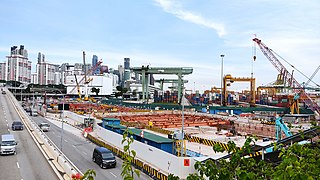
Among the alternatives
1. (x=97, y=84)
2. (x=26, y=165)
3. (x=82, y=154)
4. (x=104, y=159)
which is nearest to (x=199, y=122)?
(x=82, y=154)

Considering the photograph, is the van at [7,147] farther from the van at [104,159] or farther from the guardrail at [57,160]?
the van at [104,159]

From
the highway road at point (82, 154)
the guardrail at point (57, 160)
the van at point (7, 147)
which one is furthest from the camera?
the van at point (7, 147)

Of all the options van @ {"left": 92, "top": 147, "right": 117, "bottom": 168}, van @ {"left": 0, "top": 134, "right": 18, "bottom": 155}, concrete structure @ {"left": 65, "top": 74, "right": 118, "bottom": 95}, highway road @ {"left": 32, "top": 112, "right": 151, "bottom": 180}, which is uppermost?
concrete structure @ {"left": 65, "top": 74, "right": 118, "bottom": 95}

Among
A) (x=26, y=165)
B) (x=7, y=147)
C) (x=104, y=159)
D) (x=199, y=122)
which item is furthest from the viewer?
(x=199, y=122)

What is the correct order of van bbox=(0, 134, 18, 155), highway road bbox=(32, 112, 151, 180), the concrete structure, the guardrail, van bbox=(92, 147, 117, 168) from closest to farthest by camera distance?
the guardrail
highway road bbox=(32, 112, 151, 180)
van bbox=(92, 147, 117, 168)
van bbox=(0, 134, 18, 155)
the concrete structure

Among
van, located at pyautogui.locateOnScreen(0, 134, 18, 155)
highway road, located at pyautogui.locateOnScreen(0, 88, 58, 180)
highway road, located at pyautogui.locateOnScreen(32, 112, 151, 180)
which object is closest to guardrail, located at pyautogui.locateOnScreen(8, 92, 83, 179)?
highway road, located at pyautogui.locateOnScreen(0, 88, 58, 180)

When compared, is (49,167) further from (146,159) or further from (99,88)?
(99,88)

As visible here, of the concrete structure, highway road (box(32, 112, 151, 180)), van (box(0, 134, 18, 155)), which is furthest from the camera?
the concrete structure

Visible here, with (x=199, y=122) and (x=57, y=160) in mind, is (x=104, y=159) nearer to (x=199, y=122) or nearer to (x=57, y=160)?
(x=57, y=160)

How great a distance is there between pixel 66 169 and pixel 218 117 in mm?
43297

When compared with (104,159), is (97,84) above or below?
above

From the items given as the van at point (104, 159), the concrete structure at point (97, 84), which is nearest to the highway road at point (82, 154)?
the van at point (104, 159)

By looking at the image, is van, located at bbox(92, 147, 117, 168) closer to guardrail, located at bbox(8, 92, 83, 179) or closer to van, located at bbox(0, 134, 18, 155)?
guardrail, located at bbox(8, 92, 83, 179)

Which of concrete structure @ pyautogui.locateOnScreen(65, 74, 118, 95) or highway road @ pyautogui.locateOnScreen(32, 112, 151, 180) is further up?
concrete structure @ pyautogui.locateOnScreen(65, 74, 118, 95)
